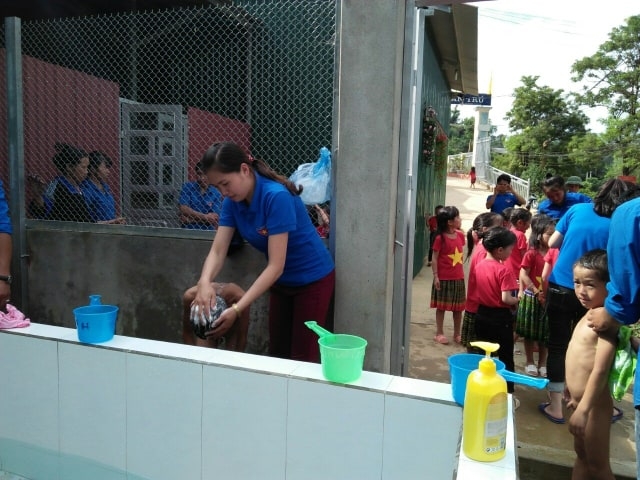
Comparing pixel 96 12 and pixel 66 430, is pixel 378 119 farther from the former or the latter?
pixel 96 12

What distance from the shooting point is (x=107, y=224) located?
3900 millimetres

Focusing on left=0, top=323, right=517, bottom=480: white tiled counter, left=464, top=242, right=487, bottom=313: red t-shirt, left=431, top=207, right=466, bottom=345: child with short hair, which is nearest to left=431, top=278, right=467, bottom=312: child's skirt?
left=431, top=207, right=466, bottom=345: child with short hair

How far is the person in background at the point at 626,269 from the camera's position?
175 cm

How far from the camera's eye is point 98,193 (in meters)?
4.11

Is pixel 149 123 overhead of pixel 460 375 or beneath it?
overhead

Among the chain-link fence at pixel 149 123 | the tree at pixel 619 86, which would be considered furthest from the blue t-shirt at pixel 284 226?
the tree at pixel 619 86

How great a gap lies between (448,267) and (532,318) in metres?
1.23

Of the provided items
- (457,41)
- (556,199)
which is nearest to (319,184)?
(556,199)

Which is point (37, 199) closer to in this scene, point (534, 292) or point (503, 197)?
point (534, 292)

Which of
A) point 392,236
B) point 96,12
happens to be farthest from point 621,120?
point 392,236

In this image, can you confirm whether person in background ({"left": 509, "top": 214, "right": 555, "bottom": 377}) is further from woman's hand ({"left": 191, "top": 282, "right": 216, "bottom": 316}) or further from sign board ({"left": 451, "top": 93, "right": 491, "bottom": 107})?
sign board ({"left": 451, "top": 93, "right": 491, "bottom": 107})

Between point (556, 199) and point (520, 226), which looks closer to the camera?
point (556, 199)

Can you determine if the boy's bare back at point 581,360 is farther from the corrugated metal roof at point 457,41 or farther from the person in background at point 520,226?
the corrugated metal roof at point 457,41

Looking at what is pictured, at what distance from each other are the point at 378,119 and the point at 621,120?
34.3 meters
